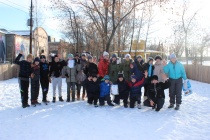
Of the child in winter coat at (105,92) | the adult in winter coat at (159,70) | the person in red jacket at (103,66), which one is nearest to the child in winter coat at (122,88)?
the child in winter coat at (105,92)

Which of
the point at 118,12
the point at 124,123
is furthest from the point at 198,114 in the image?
the point at 118,12

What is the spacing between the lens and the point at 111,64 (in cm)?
823

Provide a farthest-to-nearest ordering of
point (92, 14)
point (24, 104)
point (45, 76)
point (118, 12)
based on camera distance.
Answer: point (92, 14) < point (118, 12) < point (45, 76) < point (24, 104)

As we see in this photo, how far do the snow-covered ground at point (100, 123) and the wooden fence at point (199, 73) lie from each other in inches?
401

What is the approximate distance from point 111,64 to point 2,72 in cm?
1187

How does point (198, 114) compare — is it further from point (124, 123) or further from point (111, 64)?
point (111, 64)

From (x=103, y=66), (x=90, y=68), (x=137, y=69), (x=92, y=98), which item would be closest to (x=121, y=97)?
(x=92, y=98)

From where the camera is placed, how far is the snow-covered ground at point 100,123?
5.09 metres

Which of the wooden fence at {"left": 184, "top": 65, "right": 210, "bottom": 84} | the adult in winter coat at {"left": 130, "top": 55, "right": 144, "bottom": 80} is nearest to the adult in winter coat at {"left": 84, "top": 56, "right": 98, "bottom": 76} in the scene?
the adult in winter coat at {"left": 130, "top": 55, "right": 144, "bottom": 80}

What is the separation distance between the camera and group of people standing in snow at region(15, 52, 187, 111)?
754 centimetres

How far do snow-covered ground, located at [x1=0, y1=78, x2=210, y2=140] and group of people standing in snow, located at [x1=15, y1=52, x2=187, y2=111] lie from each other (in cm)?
39

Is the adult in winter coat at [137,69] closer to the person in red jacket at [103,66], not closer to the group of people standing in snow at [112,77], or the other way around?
the group of people standing in snow at [112,77]

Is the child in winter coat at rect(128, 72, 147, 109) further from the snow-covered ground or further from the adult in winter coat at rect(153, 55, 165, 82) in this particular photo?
the adult in winter coat at rect(153, 55, 165, 82)

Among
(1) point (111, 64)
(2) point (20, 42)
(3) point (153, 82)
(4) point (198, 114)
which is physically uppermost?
(2) point (20, 42)
